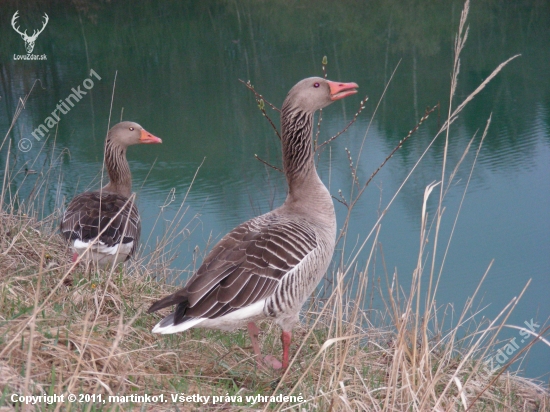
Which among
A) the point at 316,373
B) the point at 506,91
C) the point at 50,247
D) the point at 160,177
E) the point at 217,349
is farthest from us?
Answer: the point at 506,91

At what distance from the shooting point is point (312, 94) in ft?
13.1

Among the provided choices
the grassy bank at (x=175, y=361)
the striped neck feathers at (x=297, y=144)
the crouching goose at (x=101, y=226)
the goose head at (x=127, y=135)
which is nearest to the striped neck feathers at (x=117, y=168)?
the goose head at (x=127, y=135)

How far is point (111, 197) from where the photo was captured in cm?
521

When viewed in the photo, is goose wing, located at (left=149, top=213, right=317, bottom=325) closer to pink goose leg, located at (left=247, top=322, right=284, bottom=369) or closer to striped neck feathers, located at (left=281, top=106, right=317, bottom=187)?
pink goose leg, located at (left=247, top=322, right=284, bottom=369)

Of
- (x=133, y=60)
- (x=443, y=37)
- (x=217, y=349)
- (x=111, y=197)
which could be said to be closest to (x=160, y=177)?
(x=111, y=197)

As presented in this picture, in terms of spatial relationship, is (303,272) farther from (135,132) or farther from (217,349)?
(135,132)

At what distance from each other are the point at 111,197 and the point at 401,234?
14.0 ft

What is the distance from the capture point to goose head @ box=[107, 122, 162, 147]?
6148 mm

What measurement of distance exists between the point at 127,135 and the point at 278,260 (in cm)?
338

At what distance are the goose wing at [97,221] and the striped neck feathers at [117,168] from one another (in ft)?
2.68

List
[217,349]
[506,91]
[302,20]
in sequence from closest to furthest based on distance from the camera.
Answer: [217,349] < [506,91] < [302,20]

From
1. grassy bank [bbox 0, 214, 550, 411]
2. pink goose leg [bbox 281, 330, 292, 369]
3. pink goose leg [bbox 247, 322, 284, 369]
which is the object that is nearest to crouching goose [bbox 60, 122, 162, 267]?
grassy bank [bbox 0, 214, 550, 411]

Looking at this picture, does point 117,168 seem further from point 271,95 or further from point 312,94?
point 271,95

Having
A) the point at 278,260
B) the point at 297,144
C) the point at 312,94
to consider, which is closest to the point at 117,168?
the point at 297,144
